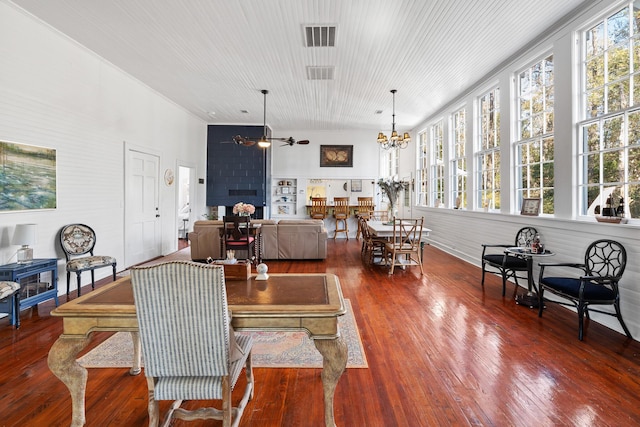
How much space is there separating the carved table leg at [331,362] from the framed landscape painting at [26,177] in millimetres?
4017

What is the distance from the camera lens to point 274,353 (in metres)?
2.76

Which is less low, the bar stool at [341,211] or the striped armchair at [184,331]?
the bar stool at [341,211]

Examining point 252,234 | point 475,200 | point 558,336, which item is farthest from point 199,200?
point 558,336

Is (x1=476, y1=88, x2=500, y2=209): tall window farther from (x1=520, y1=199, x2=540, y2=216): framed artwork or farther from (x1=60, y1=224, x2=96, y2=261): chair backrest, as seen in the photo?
(x1=60, y1=224, x2=96, y2=261): chair backrest

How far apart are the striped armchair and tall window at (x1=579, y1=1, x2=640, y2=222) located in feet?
13.7

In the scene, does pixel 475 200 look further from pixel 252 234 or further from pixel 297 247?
pixel 252 234

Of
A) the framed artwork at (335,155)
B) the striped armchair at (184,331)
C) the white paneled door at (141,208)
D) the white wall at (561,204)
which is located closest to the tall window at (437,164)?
the white wall at (561,204)

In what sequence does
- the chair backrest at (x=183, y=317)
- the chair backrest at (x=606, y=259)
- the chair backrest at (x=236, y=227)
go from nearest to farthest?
the chair backrest at (x=183, y=317) → the chair backrest at (x=606, y=259) → the chair backrest at (x=236, y=227)

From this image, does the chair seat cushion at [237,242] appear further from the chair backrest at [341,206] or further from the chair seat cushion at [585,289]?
the chair seat cushion at [585,289]

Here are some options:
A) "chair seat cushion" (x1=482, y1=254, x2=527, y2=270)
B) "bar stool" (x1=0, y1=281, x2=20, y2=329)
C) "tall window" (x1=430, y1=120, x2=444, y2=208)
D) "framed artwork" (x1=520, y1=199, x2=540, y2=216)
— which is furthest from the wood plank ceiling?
"bar stool" (x1=0, y1=281, x2=20, y2=329)

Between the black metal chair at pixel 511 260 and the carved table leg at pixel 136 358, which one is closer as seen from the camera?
the carved table leg at pixel 136 358

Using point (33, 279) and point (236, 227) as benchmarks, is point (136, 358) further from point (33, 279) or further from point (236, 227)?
point (236, 227)

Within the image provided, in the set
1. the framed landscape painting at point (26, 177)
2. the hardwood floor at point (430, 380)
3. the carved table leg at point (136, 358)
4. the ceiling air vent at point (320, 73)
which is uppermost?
the ceiling air vent at point (320, 73)

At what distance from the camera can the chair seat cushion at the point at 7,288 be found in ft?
9.29
